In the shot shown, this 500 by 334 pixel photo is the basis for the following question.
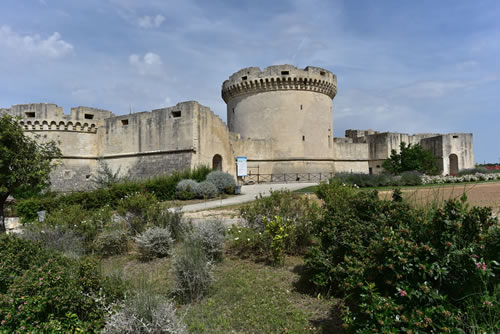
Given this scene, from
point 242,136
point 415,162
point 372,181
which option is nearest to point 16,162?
point 372,181

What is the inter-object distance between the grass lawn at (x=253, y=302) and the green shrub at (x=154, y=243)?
0.53 metres

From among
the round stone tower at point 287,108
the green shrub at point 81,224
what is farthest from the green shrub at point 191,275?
the round stone tower at point 287,108

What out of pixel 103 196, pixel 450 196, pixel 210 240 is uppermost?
pixel 450 196

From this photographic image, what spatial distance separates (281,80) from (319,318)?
21.8m

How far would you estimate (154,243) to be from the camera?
532 cm

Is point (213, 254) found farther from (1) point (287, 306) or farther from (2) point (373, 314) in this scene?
(2) point (373, 314)

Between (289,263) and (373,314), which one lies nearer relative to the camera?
(373,314)

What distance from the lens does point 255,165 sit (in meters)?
23.6

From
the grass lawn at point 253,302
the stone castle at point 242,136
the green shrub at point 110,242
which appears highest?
the stone castle at point 242,136

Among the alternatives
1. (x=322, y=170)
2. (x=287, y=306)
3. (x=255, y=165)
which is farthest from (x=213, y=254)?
(x=322, y=170)

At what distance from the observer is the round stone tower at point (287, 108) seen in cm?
2342

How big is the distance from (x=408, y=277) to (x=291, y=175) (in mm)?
21271

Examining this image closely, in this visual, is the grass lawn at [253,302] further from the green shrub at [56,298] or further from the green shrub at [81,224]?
the green shrub at [81,224]

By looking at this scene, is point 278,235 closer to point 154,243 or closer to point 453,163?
point 154,243
